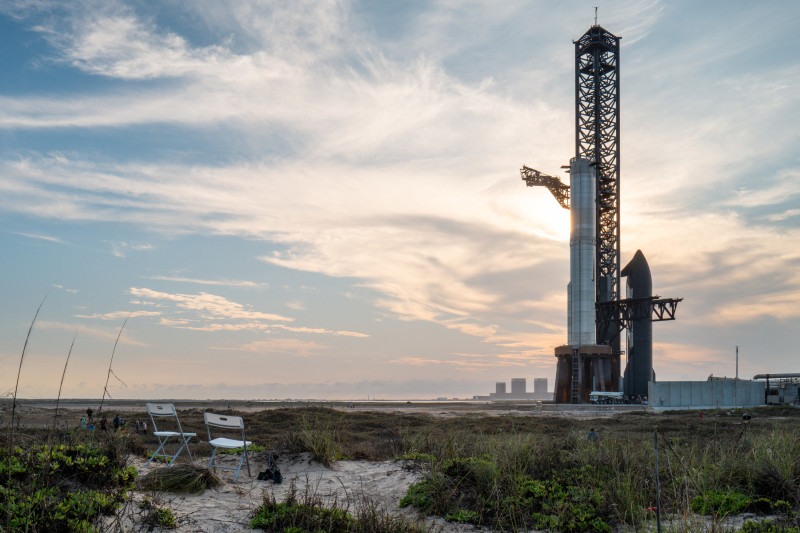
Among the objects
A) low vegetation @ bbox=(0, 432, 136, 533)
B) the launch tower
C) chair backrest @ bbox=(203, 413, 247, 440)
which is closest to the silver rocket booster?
the launch tower

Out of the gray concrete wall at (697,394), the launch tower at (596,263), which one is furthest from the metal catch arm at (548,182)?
the gray concrete wall at (697,394)

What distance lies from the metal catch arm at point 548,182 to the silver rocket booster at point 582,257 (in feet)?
23.7

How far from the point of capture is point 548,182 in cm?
7475

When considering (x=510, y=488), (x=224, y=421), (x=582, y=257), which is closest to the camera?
(x=510, y=488)

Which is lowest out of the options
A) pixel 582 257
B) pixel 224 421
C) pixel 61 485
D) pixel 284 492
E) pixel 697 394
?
pixel 697 394

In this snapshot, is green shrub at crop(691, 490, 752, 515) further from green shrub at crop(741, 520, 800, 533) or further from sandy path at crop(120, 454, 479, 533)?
sandy path at crop(120, 454, 479, 533)

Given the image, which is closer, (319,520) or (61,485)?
(319,520)

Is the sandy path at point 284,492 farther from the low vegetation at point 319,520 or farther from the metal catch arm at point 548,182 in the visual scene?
the metal catch arm at point 548,182

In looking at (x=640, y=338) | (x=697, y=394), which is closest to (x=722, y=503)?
(x=697, y=394)

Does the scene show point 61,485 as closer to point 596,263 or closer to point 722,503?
point 722,503

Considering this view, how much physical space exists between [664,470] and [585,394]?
2199 inches

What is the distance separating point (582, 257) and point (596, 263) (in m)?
7.64

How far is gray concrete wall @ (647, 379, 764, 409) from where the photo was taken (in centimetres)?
5381

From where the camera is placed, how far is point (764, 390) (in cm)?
6003
